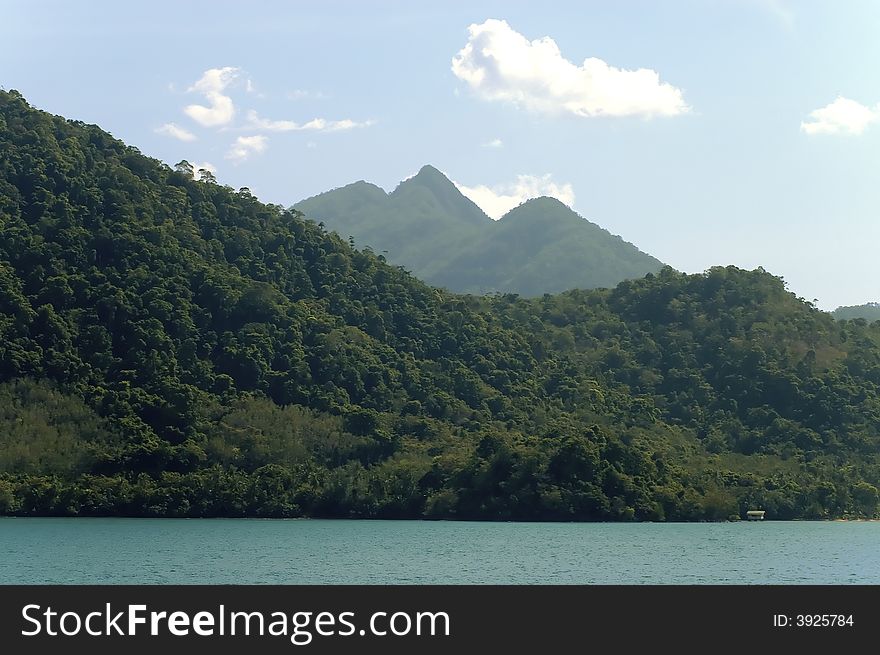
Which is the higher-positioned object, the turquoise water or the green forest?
the green forest

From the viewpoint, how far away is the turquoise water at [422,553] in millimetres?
50062

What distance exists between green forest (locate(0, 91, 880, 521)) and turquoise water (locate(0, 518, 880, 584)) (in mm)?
6367

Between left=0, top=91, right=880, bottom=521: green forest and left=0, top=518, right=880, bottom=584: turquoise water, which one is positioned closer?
left=0, top=518, right=880, bottom=584: turquoise water

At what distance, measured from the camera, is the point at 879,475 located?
107250 millimetres

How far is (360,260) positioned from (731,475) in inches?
1995

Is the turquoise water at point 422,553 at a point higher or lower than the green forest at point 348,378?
lower

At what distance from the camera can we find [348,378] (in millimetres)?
110812

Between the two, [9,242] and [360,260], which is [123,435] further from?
[360,260]

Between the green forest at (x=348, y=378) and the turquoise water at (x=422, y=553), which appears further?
the green forest at (x=348, y=378)

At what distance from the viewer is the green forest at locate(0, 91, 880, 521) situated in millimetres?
91812

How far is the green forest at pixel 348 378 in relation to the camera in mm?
91812

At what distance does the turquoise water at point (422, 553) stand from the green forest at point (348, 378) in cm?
637

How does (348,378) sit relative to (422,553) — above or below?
above

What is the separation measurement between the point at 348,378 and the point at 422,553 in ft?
166
